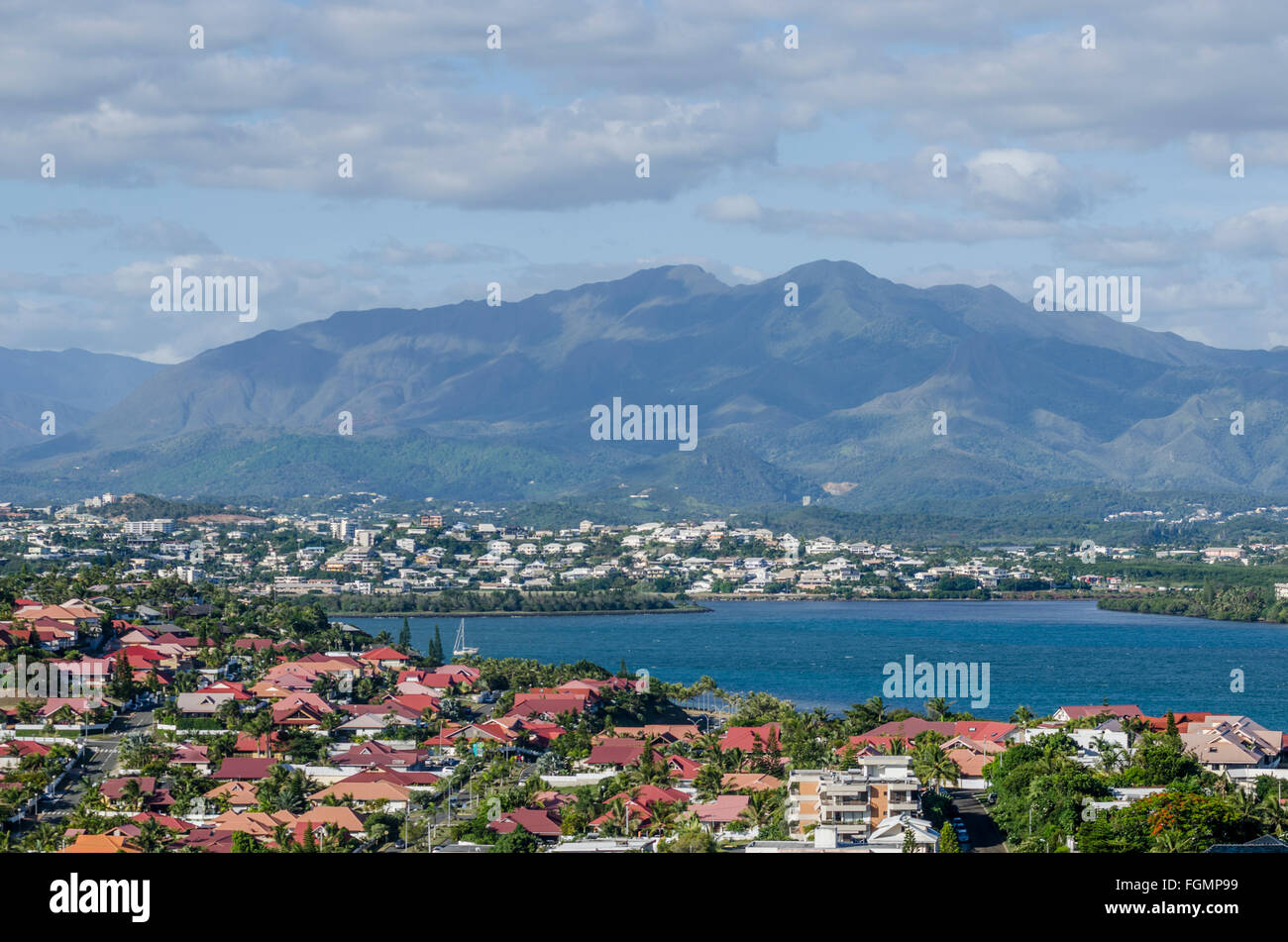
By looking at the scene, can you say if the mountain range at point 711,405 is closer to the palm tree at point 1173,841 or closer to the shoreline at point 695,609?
the shoreline at point 695,609

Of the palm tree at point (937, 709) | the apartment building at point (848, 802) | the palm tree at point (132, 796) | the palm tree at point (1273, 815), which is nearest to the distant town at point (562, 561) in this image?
the palm tree at point (937, 709)

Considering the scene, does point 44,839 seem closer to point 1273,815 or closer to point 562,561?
point 1273,815

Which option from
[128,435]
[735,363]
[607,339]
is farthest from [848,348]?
[128,435]
